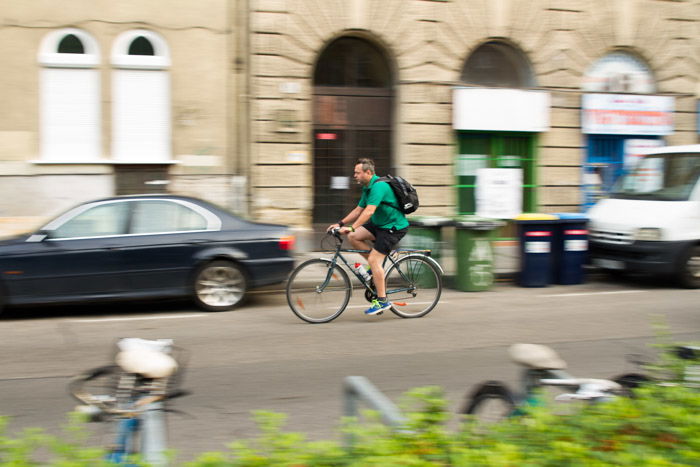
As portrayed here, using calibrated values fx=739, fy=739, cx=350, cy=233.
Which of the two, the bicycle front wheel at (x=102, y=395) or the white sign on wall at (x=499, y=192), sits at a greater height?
the white sign on wall at (x=499, y=192)

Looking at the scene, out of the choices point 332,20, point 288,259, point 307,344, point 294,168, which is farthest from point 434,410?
point 332,20

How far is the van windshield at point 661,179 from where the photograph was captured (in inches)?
425

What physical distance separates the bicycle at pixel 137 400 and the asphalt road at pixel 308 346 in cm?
63

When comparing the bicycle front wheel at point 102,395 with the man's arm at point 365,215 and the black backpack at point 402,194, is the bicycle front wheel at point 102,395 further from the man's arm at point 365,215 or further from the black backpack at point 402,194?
the black backpack at point 402,194

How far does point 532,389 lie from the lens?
321 centimetres

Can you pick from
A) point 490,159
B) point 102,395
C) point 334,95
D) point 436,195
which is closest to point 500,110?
point 490,159

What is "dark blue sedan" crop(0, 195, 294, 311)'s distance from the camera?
8.34 metres

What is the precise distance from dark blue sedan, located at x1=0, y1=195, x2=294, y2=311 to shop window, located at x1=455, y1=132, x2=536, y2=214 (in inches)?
280

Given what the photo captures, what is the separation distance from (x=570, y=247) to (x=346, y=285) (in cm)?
428

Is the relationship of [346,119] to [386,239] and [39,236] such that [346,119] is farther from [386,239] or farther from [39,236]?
[39,236]

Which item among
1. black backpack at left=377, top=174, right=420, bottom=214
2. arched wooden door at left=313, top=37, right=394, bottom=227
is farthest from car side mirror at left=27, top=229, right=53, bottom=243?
arched wooden door at left=313, top=37, right=394, bottom=227

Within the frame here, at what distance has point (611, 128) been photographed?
53.0ft

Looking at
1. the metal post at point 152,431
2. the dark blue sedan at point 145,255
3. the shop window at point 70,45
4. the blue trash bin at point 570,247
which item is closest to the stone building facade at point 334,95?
the shop window at point 70,45

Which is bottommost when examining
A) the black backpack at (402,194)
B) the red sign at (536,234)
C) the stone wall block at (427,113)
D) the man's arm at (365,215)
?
the red sign at (536,234)
